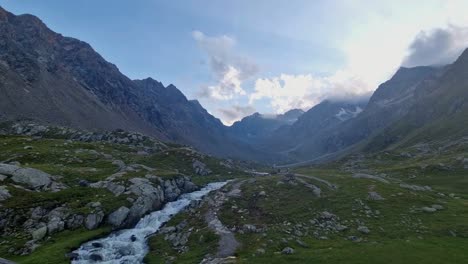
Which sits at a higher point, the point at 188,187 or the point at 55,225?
the point at 188,187

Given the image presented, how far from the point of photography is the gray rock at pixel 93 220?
214 ft

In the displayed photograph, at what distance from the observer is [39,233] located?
58938 mm

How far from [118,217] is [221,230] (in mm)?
18926

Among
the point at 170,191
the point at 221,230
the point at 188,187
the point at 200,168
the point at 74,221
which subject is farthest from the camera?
the point at 200,168

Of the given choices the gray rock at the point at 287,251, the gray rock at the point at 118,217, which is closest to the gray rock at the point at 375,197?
the gray rock at the point at 287,251


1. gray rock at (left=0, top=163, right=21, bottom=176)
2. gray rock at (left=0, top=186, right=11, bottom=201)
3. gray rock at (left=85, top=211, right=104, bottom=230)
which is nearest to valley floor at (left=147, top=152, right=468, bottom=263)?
gray rock at (left=85, top=211, right=104, bottom=230)


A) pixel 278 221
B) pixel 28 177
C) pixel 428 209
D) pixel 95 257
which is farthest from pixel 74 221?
pixel 428 209

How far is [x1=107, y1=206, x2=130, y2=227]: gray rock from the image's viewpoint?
224ft

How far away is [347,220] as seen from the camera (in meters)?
65.6

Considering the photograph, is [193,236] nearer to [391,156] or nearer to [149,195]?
[149,195]

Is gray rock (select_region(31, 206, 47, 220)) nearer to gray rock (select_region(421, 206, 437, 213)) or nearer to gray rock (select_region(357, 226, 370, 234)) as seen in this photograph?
gray rock (select_region(357, 226, 370, 234))

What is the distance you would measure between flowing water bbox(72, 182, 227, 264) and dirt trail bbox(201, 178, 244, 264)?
29.4 ft

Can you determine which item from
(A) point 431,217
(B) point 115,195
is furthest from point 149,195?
(A) point 431,217

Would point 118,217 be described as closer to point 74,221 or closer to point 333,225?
point 74,221
